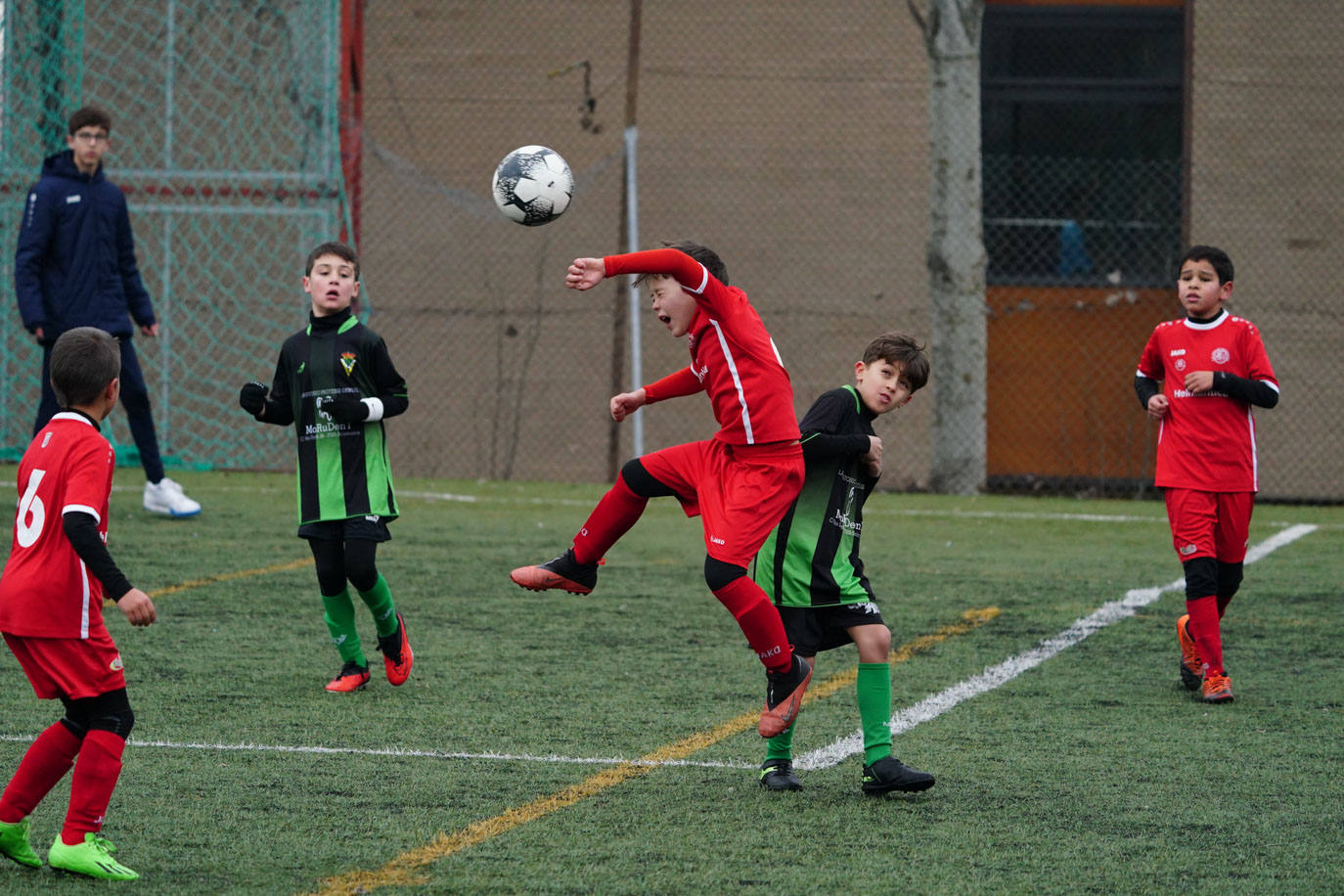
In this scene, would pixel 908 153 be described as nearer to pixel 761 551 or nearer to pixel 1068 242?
pixel 1068 242

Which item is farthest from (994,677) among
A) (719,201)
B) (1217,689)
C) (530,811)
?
(719,201)

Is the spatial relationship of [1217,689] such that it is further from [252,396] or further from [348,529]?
[252,396]

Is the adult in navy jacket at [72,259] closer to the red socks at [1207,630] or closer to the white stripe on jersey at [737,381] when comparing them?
the white stripe on jersey at [737,381]

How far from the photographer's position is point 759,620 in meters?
4.60

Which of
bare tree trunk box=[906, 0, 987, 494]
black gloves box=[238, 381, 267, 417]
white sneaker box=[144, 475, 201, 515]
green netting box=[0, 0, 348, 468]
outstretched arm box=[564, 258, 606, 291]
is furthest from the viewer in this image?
green netting box=[0, 0, 348, 468]

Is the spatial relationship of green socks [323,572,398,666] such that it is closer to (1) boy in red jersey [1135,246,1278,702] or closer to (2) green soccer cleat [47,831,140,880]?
(2) green soccer cleat [47,831,140,880]

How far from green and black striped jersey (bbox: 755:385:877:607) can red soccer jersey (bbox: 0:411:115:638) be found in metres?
1.87

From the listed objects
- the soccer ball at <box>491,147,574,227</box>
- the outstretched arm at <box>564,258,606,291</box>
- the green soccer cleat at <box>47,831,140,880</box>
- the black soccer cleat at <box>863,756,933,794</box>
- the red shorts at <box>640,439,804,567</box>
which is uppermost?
the soccer ball at <box>491,147,574,227</box>

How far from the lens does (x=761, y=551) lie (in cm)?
487

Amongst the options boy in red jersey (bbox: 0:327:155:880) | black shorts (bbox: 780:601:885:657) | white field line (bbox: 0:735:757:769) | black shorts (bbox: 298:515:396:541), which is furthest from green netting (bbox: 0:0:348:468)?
boy in red jersey (bbox: 0:327:155:880)

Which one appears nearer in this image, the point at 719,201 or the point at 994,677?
the point at 994,677

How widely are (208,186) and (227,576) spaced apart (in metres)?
6.71

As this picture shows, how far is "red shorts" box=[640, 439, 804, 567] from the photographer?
15.5 ft

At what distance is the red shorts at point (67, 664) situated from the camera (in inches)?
150
